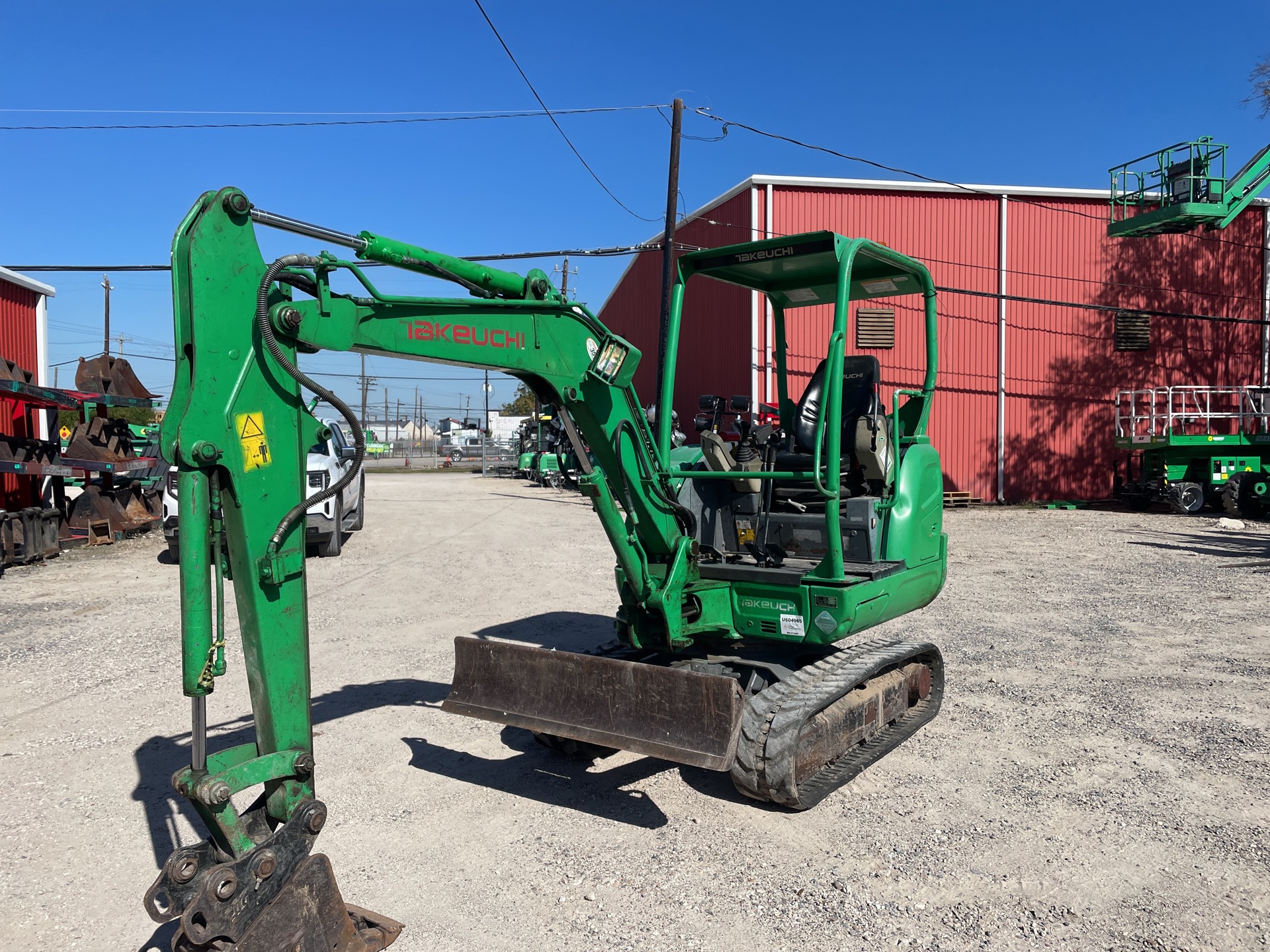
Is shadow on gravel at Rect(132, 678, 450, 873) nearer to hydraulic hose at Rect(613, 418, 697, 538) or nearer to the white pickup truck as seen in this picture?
hydraulic hose at Rect(613, 418, 697, 538)

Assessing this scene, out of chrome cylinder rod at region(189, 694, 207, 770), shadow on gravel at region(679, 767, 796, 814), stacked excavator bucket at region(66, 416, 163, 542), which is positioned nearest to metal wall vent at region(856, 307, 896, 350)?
stacked excavator bucket at region(66, 416, 163, 542)

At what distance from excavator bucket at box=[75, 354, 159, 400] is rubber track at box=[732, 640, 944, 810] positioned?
15.2 metres

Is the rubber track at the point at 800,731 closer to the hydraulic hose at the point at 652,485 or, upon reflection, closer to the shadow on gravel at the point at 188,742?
the hydraulic hose at the point at 652,485

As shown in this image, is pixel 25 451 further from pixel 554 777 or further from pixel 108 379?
pixel 554 777

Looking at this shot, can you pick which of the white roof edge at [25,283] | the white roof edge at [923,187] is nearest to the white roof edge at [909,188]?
the white roof edge at [923,187]

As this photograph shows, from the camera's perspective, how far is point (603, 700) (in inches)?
179

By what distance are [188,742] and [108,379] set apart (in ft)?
43.4

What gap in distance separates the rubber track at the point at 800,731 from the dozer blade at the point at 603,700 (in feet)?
0.91

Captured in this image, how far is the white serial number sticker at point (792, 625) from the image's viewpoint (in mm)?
5066

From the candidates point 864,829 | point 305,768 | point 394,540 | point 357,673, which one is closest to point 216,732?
point 357,673

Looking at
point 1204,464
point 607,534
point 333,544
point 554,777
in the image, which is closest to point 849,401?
point 607,534

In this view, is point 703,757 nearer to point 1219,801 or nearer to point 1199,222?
point 1219,801

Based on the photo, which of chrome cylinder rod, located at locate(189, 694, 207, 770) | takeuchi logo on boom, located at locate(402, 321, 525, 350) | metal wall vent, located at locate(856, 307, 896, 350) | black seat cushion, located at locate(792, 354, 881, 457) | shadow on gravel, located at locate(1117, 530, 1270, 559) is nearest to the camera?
chrome cylinder rod, located at locate(189, 694, 207, 770)

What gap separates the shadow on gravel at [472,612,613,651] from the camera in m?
8.18
